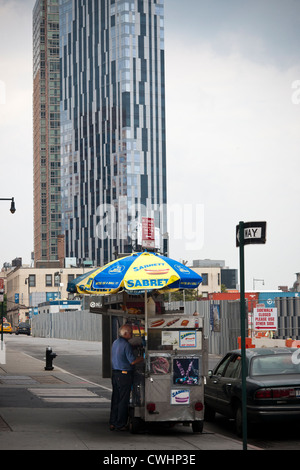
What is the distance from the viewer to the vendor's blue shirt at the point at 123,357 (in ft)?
42.2

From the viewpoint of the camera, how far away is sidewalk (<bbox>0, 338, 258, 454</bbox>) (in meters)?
11.1

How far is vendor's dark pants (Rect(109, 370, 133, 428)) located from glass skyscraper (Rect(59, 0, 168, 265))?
6603 inches

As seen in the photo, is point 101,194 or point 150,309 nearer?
point 150,309

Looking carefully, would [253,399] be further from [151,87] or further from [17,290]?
[151,87]

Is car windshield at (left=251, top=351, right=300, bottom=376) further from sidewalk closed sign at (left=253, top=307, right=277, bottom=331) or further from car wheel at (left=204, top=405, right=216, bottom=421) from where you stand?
sidewalk closed sign at (left=253, top=307, right=277, bottom=331)

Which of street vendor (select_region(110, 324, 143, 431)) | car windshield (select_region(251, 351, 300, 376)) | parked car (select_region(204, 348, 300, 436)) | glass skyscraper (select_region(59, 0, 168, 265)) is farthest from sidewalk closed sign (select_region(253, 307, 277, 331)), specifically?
glass skyscraper (select_region(59, 0, 168, 265))

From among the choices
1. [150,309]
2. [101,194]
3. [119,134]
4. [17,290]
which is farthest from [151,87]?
[150,309]

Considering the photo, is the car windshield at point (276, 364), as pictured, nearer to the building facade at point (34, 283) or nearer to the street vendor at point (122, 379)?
the street vendor at point (122, 379)

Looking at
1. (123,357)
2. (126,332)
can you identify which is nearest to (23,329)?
(126,332)

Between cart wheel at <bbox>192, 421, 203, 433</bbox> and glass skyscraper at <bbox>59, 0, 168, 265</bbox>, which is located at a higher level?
glass skyscraper at <bbox>59, 0, 168, 265</bbox>

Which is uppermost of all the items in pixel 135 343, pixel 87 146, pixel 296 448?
pixel 87 146

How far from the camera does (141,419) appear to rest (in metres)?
12.7

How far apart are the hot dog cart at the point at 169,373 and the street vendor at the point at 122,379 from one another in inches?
4.4
